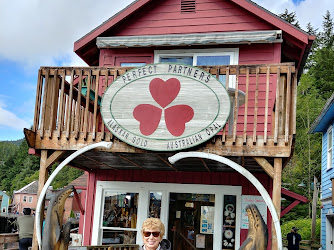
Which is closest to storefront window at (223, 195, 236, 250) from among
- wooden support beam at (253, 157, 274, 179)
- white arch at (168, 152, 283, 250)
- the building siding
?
wooden support beam at (253, 157, 274, 179)

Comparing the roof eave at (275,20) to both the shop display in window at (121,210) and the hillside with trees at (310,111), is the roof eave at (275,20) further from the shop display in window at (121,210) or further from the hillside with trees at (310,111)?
the hillside with trees at (310,111)

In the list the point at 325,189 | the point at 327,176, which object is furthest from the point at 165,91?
the point at 325,189

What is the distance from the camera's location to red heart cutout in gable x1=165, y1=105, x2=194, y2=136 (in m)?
7.09

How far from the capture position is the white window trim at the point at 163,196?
966 centimetres

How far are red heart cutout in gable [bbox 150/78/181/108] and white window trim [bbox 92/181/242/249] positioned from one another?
329 cm

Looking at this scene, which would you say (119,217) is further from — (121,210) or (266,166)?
(266,166)

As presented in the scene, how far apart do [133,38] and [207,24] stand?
1.73 m

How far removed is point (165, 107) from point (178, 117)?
0.28 meters

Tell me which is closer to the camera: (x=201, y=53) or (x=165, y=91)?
(x=165, y=91)

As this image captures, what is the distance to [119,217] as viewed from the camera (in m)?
10.3

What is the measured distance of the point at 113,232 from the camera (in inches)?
406

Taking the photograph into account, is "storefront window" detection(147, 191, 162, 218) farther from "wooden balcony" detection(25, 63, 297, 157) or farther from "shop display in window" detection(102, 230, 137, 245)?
"wooden balcony" detection(25, 63, 297, 157)

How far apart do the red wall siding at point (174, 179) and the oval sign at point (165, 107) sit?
120 inches

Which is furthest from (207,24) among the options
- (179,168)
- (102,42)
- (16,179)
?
(16,179)
